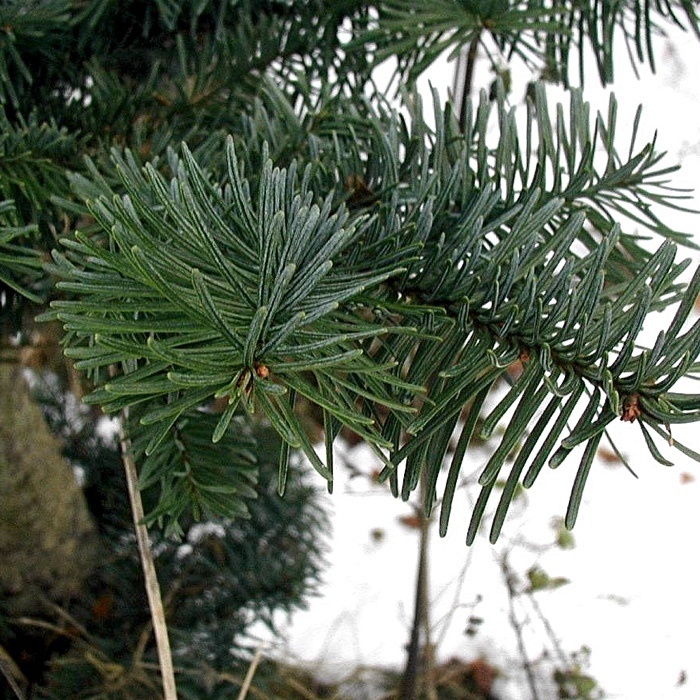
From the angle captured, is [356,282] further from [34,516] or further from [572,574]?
[572,574]

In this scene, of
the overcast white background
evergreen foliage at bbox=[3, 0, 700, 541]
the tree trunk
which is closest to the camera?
evergreen foliage at bbox=[3, 0, 700, 541]

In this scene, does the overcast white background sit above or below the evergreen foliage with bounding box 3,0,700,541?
above

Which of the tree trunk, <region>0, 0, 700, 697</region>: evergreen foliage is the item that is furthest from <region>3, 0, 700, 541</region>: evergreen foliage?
the tree trunk

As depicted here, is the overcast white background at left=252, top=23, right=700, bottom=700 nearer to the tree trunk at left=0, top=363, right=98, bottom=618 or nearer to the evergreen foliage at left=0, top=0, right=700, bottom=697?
the tree trunk at left=0, top=363, right=98, bottom=618

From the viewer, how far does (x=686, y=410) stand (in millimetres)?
184

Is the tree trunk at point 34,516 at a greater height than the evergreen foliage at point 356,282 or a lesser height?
greater

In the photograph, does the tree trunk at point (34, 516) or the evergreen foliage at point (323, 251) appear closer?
the evergreen foliage at point (323, 251)

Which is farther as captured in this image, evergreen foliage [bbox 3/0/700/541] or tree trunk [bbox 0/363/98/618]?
tree trunk [bbox 0/363/98/618]

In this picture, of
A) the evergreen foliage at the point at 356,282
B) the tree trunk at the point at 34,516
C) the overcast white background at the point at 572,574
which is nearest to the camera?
the evergreen foliage at the point at 356,282

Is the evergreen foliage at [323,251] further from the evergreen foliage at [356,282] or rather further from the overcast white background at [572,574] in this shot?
the overcast white background at [572,574]

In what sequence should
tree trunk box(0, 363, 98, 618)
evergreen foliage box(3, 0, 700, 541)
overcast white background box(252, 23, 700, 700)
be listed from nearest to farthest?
1. evergreen foliage box(3, 0, 700, 541)
2. tree trunk box(0, 363, 98, 618)
3. overcast white background box(252, 23, 700, 700)

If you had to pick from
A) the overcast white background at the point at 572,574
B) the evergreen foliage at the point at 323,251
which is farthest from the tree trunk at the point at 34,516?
the overcast white background at the point at 572,574

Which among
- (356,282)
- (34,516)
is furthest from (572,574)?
(356,282)

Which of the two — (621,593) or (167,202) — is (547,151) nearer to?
(167,202)
